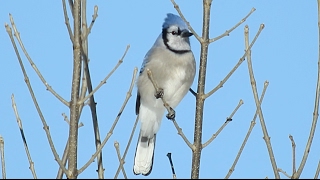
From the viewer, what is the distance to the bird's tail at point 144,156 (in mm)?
4434

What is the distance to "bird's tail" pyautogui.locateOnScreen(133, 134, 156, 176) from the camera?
4.43 meters

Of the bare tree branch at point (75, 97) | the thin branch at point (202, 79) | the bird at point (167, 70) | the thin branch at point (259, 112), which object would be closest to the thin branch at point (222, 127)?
the thin branch at point (202, 79)

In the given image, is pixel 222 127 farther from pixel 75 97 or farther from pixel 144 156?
pixel 144 156

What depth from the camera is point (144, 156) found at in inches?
180

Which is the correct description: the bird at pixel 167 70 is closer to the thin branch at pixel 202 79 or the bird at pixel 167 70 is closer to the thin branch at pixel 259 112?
the thin branch at pixel 202 79

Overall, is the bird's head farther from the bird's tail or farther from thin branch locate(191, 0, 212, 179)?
thin branch locate(191, 0, 212, 179)

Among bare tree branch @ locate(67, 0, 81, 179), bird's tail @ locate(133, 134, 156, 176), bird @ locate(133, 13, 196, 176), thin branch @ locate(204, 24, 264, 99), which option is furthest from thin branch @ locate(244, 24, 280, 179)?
bird's tail @ locate(133, 134, 156, 176)

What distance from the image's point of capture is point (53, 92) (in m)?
2.41

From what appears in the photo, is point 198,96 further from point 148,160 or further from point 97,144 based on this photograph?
point 148,160

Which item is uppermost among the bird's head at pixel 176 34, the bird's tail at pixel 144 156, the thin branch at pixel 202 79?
the bird's head at pixel 176 34

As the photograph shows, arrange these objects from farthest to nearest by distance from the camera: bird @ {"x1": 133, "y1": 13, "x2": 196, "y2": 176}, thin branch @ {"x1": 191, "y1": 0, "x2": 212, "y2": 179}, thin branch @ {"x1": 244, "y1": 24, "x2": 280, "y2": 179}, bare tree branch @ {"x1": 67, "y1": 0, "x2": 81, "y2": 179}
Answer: bird @ {"x1": 133, "y1": 13, "x2": 196, "y2": 176} → thin branch @ {"x1": 191, "y1": 0, "x2": 212, "y2": 179} → thin branch @ {"x1": 244, "y1": 24, "x2": 280, "y2": 179} → bare tree branch @ {"x1": 67, "y1": 0, "x2": 81, "y2": 179}

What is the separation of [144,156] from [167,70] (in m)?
0.70

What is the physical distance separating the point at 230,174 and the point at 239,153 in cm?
14

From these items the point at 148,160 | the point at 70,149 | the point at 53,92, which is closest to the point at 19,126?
the point at 53,92
